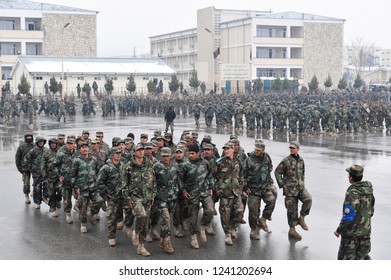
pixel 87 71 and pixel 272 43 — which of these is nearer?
pixel 87 71

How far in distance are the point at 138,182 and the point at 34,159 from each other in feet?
14.8

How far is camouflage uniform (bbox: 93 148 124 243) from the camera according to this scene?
32.1 feet

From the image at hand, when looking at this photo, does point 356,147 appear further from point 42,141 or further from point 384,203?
point 42,141

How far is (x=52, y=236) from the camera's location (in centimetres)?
1042

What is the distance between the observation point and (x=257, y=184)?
33.4 feet

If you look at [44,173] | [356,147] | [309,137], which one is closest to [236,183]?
[44,173]

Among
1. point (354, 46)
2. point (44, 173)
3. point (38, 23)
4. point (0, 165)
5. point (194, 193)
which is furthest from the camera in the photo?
point (354, 46)

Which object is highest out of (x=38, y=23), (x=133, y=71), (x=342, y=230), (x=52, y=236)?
(x=38, y=23)

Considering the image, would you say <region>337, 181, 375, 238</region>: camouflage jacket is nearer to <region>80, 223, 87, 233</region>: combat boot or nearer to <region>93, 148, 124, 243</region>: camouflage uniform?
<region>93, 148, 124, 243</region>: camouflage uniform

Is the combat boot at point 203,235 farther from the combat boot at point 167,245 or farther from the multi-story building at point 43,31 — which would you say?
the multi-story building at point 43,31

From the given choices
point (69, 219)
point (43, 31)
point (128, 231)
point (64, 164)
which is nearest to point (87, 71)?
point (43, 31)

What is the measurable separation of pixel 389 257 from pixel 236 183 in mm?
2515

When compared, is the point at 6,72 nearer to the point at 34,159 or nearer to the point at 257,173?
the point at 34,159

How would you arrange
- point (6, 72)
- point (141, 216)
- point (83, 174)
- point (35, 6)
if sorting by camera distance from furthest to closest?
1. point (35, 6)
2. point (6, 72)
3. point (83, 174)
4. point (141, 216)
